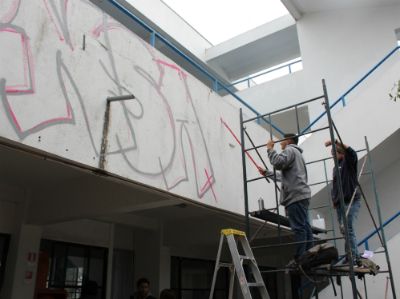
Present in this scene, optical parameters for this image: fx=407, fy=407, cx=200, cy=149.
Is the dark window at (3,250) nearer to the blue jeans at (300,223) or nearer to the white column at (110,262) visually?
the white column at (110,262)

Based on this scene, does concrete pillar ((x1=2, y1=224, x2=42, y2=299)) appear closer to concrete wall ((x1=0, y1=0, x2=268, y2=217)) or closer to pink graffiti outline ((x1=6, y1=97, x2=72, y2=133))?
concrete wall ((x1=0, y1=0, x2=268, y2=217))

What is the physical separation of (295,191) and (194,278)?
21.2 ft

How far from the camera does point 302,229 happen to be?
425 cm

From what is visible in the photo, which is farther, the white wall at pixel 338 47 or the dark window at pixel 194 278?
the white wall at pixel 338 47

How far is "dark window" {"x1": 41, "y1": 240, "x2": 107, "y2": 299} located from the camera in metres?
7.16

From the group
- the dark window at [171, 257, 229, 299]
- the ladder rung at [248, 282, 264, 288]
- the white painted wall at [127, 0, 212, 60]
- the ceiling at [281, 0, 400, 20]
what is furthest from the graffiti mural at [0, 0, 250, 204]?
the ceiling at [281, 0, 400, 20]

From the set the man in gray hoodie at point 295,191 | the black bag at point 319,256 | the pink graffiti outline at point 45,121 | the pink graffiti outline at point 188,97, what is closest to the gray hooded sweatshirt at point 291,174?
the man in gray hoodie at point 295,191

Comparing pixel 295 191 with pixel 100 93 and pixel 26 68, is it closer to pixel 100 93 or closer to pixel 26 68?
pixel 100 93

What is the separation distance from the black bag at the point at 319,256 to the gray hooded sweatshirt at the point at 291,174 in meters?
0.65

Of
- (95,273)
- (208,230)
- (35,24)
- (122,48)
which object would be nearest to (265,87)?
(208,230)

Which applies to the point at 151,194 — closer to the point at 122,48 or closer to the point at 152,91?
the point at 152,91

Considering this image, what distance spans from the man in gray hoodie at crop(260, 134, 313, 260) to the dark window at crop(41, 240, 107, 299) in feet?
15.0

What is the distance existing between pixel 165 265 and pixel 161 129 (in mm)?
4704

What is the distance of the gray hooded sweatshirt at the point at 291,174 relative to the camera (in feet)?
14.4
